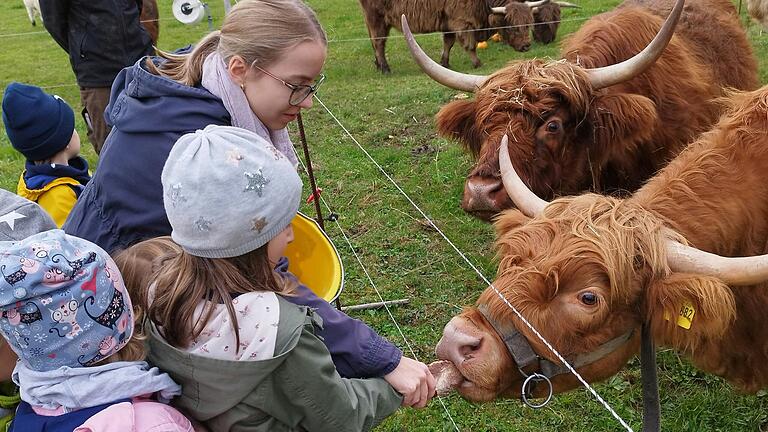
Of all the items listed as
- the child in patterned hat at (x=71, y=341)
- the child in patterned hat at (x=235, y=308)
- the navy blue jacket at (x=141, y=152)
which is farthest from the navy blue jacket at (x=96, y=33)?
the child in patterned hat at (x=71, y=341)

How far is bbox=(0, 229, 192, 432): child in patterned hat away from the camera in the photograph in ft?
5.08

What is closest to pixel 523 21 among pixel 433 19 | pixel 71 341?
pixel 433 19

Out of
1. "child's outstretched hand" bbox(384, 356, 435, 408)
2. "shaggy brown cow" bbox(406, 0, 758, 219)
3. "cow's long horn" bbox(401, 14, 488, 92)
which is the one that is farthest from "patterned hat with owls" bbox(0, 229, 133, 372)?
"cow's long horn" bbox(401, 14, 488, 92)

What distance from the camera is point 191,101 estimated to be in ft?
7.46

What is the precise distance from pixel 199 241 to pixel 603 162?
360 cm

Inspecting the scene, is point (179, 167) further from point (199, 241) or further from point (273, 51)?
point (273, 51)

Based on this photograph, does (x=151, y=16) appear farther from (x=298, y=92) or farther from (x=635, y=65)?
(x=298, y=92)

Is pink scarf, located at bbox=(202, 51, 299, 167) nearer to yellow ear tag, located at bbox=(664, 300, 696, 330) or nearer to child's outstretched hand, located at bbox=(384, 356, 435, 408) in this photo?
child's outstretched hand, located at bbox=(384, 356, 435, 408)

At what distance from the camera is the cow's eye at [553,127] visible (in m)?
4.49

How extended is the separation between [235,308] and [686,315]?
149 centimetres

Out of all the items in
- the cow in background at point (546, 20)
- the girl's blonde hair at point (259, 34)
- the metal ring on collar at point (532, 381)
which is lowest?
Answer: the cow in background at point (546, 20)

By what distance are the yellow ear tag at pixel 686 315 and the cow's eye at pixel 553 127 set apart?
90.1 inches

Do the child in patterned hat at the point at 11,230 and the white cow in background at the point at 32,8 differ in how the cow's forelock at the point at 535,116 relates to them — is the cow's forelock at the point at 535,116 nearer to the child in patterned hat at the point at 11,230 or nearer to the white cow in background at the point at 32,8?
the child in patterned hat at the point at 11,230

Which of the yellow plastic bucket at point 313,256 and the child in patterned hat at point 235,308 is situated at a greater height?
the child in patterned hat at point 235,308
